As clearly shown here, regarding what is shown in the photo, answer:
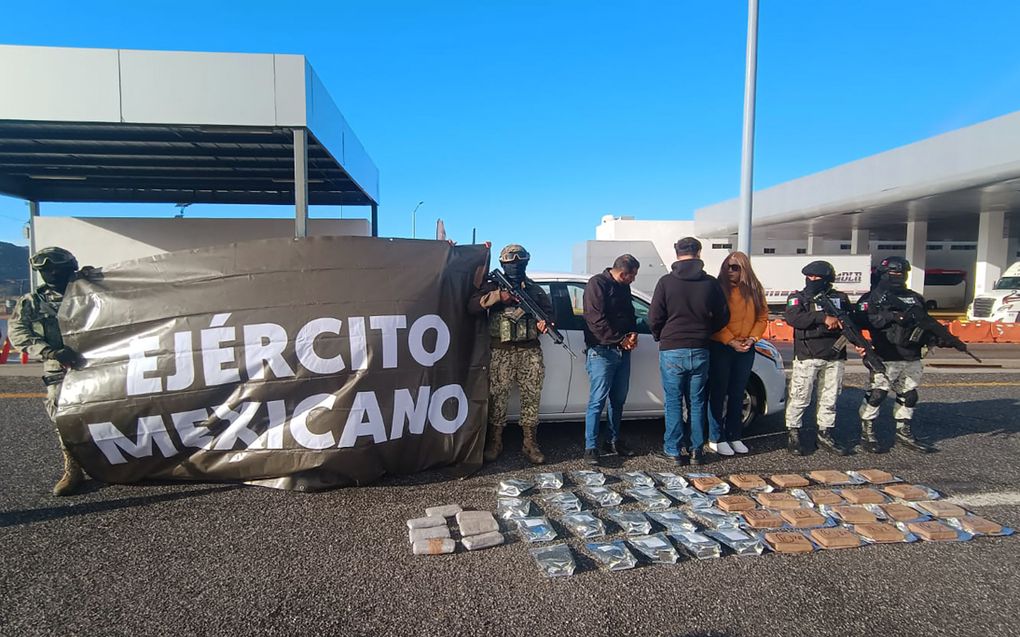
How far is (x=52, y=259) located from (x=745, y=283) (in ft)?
18.3

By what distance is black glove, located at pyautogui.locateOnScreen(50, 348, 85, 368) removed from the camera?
390 cm

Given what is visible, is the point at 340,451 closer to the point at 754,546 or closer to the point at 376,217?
the point at 754,546

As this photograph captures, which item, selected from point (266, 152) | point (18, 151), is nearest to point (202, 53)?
point (266, 152)

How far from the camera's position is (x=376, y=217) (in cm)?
1541

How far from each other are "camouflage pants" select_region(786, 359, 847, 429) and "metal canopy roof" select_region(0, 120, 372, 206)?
7.41 meters

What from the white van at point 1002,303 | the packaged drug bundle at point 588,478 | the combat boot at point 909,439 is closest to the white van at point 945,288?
the white van at point 1002,303

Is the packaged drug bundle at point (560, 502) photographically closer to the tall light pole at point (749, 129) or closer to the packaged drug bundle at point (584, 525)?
the packaged drug bundle at point (584, 525)

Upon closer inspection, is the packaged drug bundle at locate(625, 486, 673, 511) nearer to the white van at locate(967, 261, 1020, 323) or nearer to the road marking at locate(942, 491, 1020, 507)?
the road marking at locate(942, 491, 1020, 507)

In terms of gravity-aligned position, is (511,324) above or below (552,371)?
above

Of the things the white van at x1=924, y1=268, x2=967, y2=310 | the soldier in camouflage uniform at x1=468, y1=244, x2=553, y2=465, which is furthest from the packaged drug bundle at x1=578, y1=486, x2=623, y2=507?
the white van at x1=924, y1=268, x2=967, y2=310

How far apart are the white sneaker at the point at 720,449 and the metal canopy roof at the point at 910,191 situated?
16438 mm

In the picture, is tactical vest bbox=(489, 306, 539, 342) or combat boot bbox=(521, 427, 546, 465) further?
combat boot bbox=(521, 427, 546, 465)

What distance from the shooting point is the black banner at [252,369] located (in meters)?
3.92

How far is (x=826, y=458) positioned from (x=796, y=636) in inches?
116
